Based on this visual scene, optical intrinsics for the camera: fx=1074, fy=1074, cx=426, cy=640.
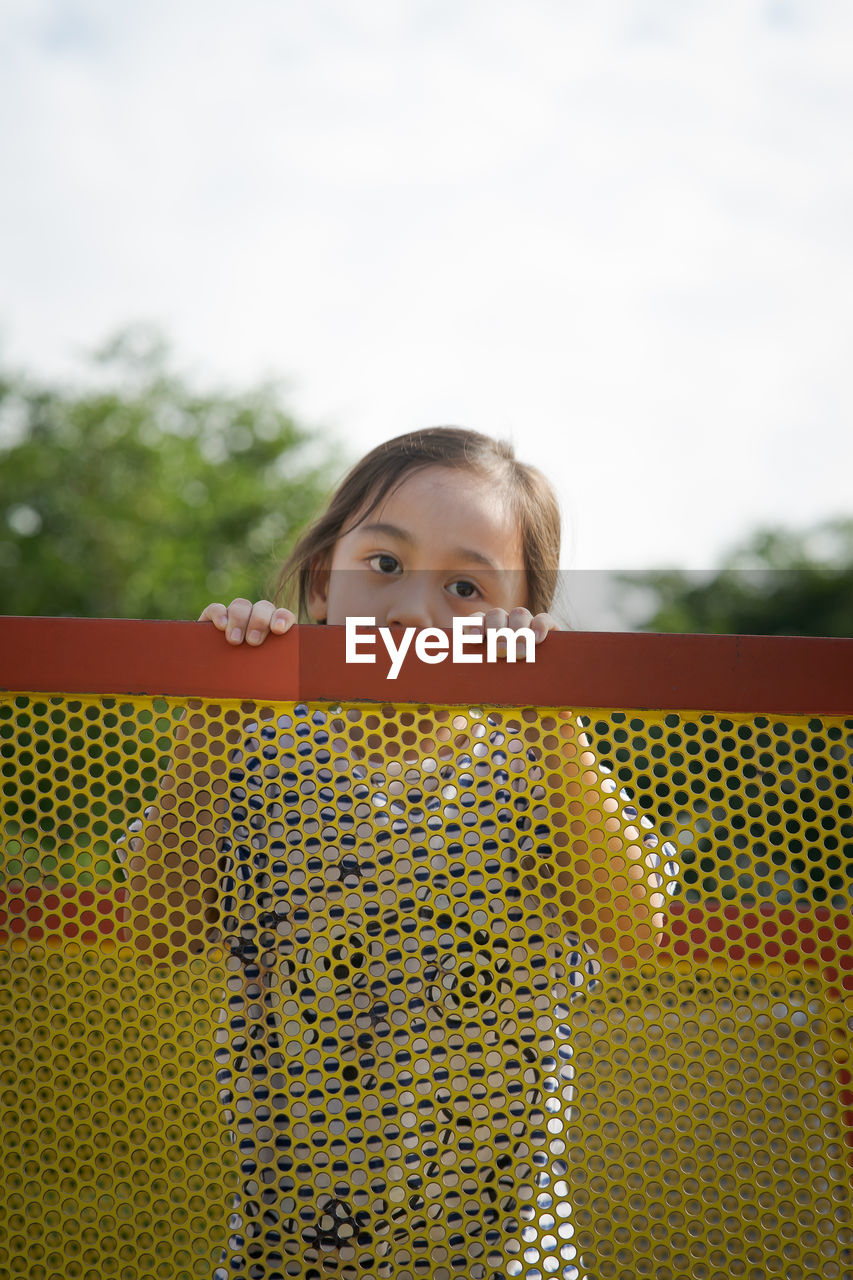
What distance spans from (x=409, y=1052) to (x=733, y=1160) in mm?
339

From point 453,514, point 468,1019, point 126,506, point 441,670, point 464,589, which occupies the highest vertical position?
point 126,506

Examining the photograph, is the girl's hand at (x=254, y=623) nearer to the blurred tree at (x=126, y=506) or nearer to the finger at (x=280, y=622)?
the finger at (x=280, y=622)

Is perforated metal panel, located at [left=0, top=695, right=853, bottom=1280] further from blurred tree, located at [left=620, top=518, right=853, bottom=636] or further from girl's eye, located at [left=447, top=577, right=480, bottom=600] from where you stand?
blurred tree, located at [left=620, top=518, right=853, bottom=636]

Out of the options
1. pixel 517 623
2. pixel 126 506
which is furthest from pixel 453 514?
pixel 126 506

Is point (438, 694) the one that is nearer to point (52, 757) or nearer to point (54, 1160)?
point (52, 757)

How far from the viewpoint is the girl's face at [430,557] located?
1885mm

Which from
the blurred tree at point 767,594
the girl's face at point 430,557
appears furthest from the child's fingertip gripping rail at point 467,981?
the blurred tree at point 767,594

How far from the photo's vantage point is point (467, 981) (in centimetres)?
110

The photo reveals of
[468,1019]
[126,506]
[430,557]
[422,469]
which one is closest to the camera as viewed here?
[468,1019]

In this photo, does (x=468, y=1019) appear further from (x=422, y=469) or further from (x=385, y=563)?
(x=422, y=469)

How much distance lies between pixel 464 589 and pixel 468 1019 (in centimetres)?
95

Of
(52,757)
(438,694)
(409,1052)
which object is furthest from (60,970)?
(438,694)

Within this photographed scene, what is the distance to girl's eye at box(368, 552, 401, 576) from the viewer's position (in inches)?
76.6

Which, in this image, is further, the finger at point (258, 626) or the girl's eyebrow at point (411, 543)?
the girl's eyebrow at point (411, 543)
